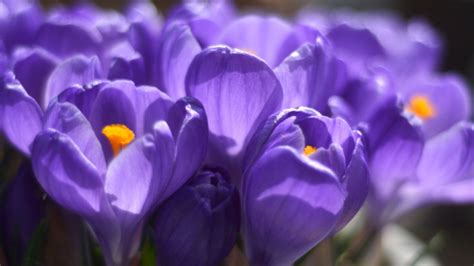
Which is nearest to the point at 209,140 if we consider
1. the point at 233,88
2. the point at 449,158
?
the point at 233,88

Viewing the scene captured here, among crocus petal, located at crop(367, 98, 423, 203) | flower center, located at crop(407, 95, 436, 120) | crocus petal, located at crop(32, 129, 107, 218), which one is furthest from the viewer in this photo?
flower center, located at crop(407, 95, 436, 120)

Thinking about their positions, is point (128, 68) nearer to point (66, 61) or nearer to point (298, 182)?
point (66, 61)

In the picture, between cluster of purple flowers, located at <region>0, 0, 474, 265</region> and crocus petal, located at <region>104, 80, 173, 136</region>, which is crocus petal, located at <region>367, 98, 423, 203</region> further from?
crocus petal, located at <region>104, 80, 173, 136</region>

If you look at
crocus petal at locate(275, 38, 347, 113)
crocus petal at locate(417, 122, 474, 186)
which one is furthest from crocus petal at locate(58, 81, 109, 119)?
crocus petal at locate(417, 122, 474, 186)

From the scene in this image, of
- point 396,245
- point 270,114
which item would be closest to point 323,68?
point 270,114

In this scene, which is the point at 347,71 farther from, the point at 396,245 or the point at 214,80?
the point at 396,245

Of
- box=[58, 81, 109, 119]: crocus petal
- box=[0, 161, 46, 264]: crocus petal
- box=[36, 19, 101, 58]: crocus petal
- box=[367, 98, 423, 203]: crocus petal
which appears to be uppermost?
box=[58, 81, 109, 119]: crocus petal

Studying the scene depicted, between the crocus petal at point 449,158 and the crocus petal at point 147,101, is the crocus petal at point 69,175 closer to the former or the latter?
the crocus petal at point 147,101

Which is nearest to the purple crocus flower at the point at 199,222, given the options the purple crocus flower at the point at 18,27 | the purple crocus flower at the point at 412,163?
the purple crocus flower at the point at 412,163
